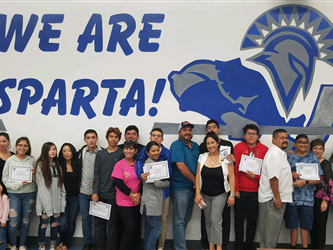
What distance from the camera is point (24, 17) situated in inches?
170

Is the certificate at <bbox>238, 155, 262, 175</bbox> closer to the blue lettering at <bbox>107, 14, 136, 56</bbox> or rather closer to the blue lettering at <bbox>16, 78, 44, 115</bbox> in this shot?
the blue lettering at <bbox>107, 14, 136, 56</bbox>

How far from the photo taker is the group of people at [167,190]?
3.37 m

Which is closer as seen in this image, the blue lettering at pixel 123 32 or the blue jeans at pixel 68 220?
the blue jeans at pixel 68 220

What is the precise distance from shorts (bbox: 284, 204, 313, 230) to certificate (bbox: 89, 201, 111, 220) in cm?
234

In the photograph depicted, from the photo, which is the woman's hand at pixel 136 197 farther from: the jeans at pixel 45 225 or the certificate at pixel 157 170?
the jeans at pixel 45 225

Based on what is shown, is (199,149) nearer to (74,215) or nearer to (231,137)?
(231,137)

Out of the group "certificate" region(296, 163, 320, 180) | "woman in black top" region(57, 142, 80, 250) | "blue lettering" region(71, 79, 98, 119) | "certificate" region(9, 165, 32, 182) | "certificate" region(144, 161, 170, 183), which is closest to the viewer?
"certificate" region(144, 161, 170, 183)

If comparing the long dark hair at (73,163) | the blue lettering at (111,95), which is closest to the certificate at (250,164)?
the blue lettering at (111,95)

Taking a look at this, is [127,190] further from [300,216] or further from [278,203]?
[300,216]

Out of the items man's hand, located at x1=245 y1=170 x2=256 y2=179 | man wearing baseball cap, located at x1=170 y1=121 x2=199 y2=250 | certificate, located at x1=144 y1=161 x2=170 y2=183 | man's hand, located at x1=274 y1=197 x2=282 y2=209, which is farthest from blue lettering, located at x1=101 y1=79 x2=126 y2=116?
man's hand, located at x1=274 y1=197 x2=282 y2=209

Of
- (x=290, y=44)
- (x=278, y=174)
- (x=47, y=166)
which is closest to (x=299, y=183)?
(x=278, y=174)

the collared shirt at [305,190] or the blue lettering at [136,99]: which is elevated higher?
the blue lettering at [136,99]

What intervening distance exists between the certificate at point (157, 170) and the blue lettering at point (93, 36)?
2.06 meters

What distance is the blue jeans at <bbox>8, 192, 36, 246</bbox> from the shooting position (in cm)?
368
